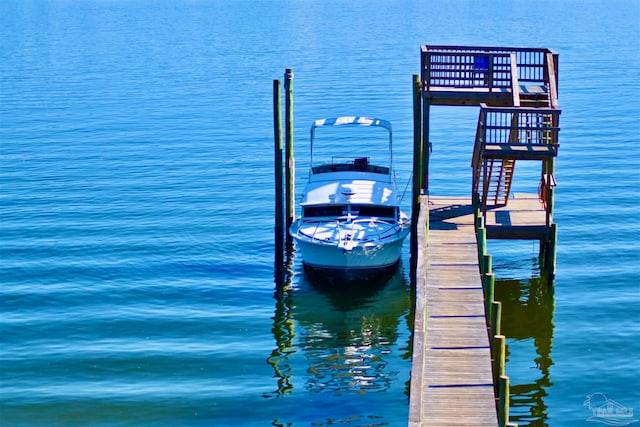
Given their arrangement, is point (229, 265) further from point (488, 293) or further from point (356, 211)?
point (488, 293)

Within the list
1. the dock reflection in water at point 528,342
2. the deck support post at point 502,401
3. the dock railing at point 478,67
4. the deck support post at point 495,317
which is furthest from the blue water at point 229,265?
the dock railing at point 478,67

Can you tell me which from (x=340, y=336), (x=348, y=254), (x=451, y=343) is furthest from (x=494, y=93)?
(x=451, y=343)

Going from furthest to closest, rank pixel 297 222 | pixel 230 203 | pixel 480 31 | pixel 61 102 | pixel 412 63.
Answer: pixel 480 31
pixel 412 63
pixel 61 102
pixel 230 203
pixel 297 222

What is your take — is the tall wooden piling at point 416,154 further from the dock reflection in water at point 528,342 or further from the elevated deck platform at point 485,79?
the dock reflection in water at point 528,342

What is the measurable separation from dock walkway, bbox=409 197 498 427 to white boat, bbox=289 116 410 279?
284 cm

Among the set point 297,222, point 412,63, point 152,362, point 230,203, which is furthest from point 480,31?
point 152,362

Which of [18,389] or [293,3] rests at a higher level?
[293,3]

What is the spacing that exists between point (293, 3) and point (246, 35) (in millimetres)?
57116

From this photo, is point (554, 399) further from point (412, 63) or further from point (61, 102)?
point (412, 63)

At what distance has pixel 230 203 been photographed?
39156 millimetres

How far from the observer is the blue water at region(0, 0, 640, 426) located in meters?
23.8

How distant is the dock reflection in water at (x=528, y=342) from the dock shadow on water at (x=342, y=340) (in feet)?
8.67

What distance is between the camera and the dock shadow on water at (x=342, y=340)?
78.4 feet

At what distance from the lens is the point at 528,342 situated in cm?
2675
